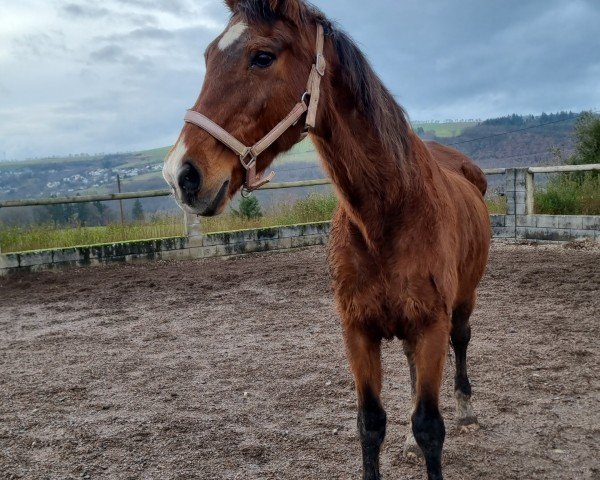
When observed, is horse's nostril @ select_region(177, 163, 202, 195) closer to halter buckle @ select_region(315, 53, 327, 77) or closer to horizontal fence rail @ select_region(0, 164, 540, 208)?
halter buckle @ select_region(315, 53, 327, 77)

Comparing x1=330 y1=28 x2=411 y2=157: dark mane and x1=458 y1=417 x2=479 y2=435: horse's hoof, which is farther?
x1=458 y1=417 x2=479 y2=435: horse's hoof

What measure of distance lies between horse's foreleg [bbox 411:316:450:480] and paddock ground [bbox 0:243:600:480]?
20.5 inches

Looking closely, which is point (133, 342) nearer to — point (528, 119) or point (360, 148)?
point (360, 148)

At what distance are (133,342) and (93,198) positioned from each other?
17.9 ft

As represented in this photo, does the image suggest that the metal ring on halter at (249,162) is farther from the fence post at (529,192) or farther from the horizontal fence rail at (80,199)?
the fence post at (529,192)

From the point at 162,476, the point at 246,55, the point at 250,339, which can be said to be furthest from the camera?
the point at 250,339

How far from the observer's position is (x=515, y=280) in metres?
7.31

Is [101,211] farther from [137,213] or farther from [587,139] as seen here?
[587,139]

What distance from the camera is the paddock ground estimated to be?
2986 millimetres

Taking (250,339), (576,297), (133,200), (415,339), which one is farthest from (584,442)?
(133,200)

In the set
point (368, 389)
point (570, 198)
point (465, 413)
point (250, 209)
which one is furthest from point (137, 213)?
point (368, 389)

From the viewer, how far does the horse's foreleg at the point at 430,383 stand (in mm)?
2275

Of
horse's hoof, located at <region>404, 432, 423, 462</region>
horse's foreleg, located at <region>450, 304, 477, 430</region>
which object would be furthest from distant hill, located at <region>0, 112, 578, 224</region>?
horse's hoof, located at <region>404, 432, 423, 462</region>

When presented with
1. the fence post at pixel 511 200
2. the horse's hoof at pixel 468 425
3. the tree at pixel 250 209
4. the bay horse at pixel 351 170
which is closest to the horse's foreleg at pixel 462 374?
the horse's hoof at pixel 468 425
